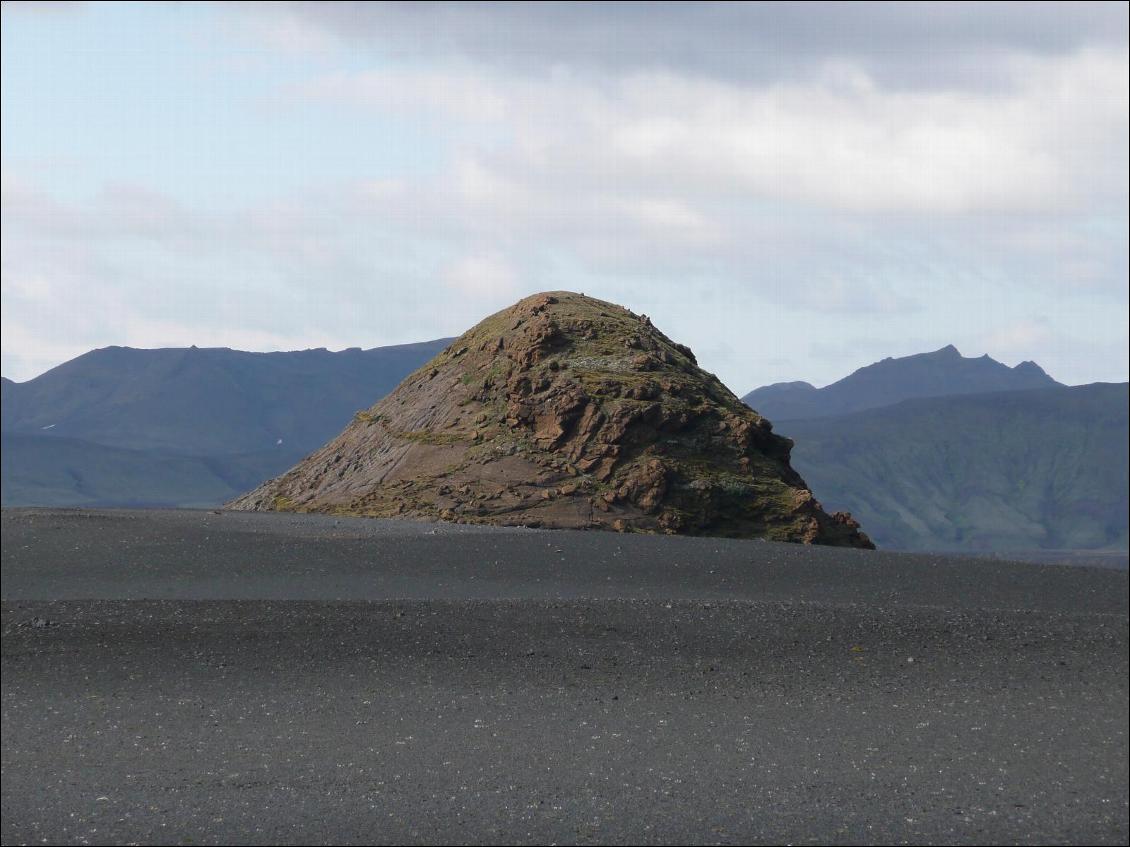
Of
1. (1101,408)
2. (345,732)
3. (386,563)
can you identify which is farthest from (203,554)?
(1101,408)

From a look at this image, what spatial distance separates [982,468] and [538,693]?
138 meters

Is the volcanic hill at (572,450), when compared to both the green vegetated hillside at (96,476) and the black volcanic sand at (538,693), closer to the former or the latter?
the black volcanic sand at (538,693)

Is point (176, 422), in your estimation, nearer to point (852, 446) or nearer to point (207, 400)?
point (207, 400)

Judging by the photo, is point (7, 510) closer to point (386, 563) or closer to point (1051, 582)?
point (386, 563)

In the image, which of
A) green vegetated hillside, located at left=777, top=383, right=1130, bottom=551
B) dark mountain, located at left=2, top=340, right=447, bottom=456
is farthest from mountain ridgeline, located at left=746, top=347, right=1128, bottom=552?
dark mountain, located at left=2, top=340, right=447, bottom=456

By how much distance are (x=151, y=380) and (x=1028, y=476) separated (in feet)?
341

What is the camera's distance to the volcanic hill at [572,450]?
1672 cm

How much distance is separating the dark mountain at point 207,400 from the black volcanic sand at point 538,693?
93.7 metres

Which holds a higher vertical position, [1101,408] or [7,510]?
[1101,408]

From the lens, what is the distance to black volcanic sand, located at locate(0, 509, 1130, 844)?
22.0 feet

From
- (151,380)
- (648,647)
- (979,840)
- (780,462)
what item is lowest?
(979,840)

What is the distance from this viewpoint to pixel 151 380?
138 m

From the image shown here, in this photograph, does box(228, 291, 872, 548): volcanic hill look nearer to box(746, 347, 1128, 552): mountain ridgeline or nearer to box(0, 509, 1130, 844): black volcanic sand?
box(0, 509, 1130, 844): black volcanic sand

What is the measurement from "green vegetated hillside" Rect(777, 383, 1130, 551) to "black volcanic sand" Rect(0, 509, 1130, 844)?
4377 inches
